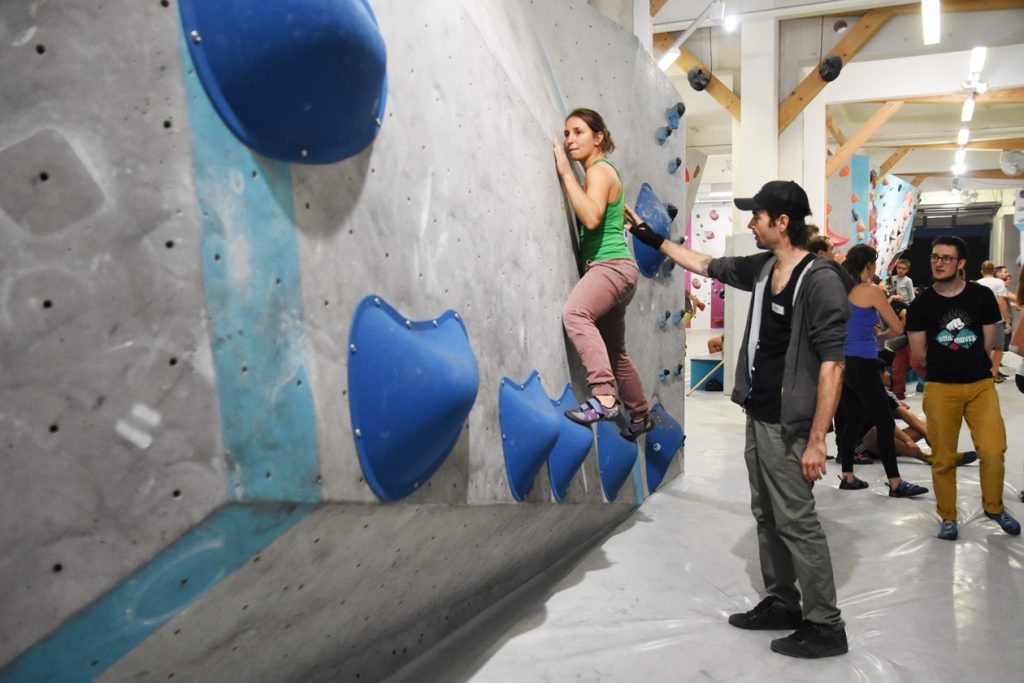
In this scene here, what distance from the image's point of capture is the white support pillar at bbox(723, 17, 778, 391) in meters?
7.74

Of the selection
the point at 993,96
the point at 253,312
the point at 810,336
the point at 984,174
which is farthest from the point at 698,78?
the point at 984,174

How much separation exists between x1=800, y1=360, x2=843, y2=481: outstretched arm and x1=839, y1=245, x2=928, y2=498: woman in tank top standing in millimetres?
1985

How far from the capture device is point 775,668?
2.45m

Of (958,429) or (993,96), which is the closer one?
(958,429)

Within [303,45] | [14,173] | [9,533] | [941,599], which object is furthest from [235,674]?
[941,599]

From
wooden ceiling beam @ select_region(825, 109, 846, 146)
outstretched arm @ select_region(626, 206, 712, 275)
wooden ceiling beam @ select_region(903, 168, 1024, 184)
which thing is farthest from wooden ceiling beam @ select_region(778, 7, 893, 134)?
wooden ceiling beam @ select_region(903, 168, 1024, 184)

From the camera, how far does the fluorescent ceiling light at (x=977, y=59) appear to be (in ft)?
24.5

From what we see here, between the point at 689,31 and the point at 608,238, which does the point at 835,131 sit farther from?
the point at 608,238

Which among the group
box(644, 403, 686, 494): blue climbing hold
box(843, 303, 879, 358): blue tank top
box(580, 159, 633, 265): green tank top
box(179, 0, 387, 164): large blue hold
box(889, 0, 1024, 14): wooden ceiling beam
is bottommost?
box(644, 403, 686, 494): blue climbing hold

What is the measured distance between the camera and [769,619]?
274 cm

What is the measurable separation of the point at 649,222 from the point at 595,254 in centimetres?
103

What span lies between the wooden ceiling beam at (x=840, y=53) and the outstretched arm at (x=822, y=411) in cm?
612

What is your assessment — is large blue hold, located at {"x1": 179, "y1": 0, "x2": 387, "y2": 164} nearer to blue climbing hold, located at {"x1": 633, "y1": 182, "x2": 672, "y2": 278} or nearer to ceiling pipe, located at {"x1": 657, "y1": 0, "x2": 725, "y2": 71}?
blue climbing hold, located at {"x1": 633, "y1": 182, "x2": 672, "y2": 278}

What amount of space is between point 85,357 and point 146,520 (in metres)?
0.26
